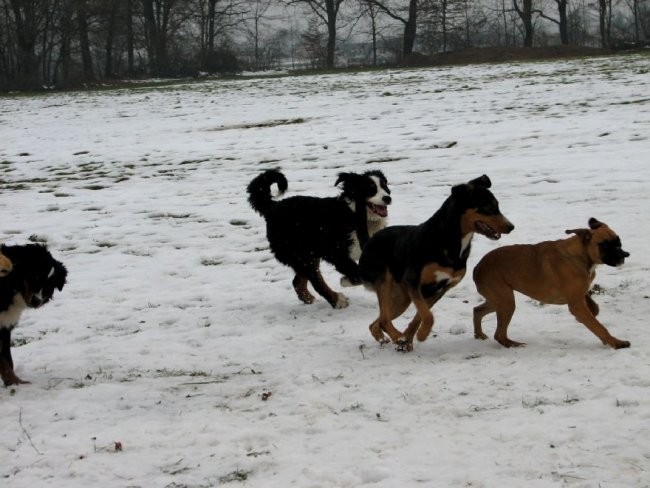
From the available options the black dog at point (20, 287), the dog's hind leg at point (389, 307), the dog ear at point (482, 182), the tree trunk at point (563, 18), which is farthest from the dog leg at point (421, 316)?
the tree trunk at point (563, 18)

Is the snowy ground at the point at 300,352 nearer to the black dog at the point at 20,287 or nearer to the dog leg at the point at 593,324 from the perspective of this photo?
the dog leg at the point at 593,324

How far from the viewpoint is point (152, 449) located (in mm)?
3912

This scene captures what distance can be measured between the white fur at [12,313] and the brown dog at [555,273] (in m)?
3.27

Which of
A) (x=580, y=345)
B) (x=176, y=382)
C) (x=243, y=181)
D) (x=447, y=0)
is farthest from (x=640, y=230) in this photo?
(x=447, y=0)

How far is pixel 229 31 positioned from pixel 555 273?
177 feet

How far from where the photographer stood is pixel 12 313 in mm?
5035

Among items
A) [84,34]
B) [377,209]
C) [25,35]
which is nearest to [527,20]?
[84,34]

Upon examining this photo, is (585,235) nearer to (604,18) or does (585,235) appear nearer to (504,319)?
(504,319)

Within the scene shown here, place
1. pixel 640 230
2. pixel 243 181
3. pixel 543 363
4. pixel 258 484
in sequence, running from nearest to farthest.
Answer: pixel 258 484
pixel 543 363
pixel 640 230
pixel 243 181

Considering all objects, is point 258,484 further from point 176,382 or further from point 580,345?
point 580,345

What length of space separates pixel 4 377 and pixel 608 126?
12.6 m

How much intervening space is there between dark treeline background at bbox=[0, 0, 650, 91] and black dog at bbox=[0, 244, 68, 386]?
41.0 meters

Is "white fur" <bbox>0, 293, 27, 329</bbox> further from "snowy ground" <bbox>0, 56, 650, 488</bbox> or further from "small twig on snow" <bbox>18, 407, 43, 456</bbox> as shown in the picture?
"small twig on snow" <bbox>18, 407, 43, 456</bbox>

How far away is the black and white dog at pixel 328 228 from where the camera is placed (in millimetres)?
6898
